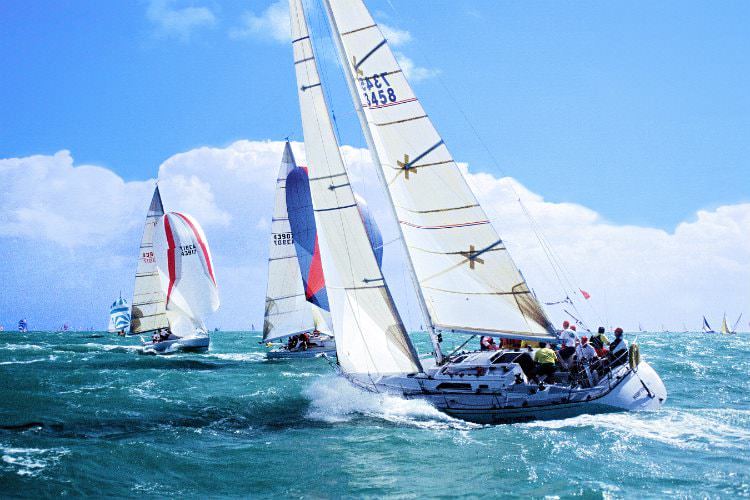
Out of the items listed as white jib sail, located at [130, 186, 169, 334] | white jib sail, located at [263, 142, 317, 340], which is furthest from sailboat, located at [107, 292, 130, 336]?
white jib sail, located at [263, 142, 317, 340]

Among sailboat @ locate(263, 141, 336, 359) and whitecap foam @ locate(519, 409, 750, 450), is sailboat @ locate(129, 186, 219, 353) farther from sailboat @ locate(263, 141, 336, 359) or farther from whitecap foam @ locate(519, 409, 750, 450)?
whitecap foam @ locate(519, 409, 750, 450)

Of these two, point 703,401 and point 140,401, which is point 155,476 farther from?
point 703,401

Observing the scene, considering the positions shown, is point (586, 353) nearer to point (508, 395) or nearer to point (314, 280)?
point (508, 395)

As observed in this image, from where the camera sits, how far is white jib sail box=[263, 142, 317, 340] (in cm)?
3759

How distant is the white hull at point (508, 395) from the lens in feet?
54.2

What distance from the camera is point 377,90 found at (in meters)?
19.0

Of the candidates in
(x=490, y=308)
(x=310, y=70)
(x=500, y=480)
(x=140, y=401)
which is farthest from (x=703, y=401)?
(x=140, y=401)

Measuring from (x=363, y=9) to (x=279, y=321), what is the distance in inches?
914

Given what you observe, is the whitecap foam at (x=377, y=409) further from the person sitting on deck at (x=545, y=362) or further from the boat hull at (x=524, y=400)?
the person sitting on deck at (x=545, y=362)

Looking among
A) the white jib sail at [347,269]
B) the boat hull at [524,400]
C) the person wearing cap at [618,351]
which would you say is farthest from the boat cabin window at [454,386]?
the person wearing cap at [618,351]

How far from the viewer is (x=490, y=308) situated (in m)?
18.3

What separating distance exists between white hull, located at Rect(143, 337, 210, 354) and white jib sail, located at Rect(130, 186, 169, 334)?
92.7 inches

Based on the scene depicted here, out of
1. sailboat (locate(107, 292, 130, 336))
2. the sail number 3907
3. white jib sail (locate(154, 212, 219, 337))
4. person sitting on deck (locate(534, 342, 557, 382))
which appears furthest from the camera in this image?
sailboat (locate(107, 292, 130, 336))

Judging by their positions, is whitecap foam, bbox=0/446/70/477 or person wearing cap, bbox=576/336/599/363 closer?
whitecap foam, bbox=0/446/70/477
